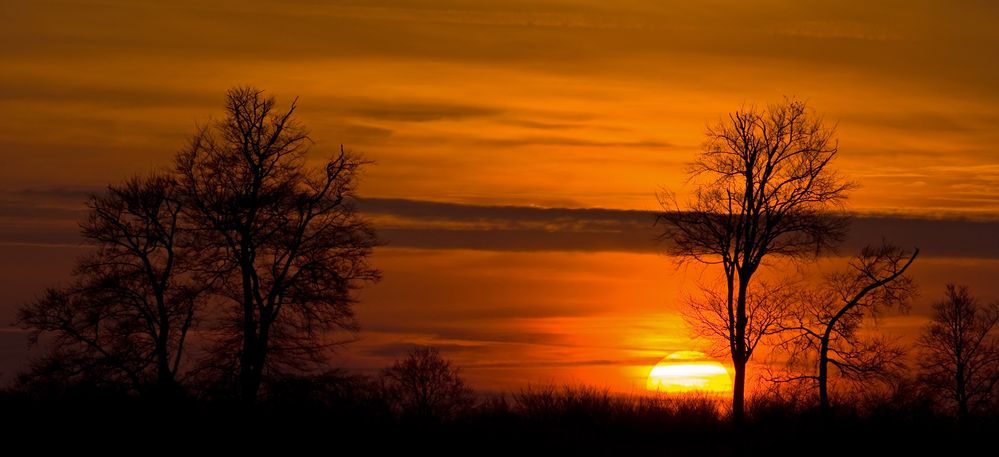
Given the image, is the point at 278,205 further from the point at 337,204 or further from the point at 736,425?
the point at 736,425

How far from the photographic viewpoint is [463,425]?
26000 mm

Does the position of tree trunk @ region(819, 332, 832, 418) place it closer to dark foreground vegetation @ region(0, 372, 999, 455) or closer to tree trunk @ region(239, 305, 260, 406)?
dark foreground vegetation @ region(0, 372, 999, 455)

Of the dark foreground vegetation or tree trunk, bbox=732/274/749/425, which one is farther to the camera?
tree trunk, bbox=732/274/749/425

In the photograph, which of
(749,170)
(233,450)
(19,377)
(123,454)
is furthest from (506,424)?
(19,377)

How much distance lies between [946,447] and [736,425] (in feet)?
19.0

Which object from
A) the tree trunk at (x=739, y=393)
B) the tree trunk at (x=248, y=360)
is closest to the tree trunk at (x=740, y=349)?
the tree trunk at (x=739, y=393)

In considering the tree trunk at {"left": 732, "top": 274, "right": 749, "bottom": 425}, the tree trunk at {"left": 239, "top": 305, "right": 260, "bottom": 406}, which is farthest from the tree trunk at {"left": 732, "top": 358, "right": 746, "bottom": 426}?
the tree trunk at {"left": 239, "top": 305, "right": 260, "bottom": 406}

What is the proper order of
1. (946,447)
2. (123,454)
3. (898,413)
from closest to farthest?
(123,454) < (946,447) < (898,413)

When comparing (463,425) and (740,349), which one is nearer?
(463,425)

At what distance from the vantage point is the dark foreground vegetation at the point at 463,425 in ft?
79.3

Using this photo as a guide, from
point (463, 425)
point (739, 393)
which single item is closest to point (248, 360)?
point (463, 425)

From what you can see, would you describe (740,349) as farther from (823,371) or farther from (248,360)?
(248,360)

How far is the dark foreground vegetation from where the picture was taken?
79.3ft

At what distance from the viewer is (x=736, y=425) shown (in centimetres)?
2991
